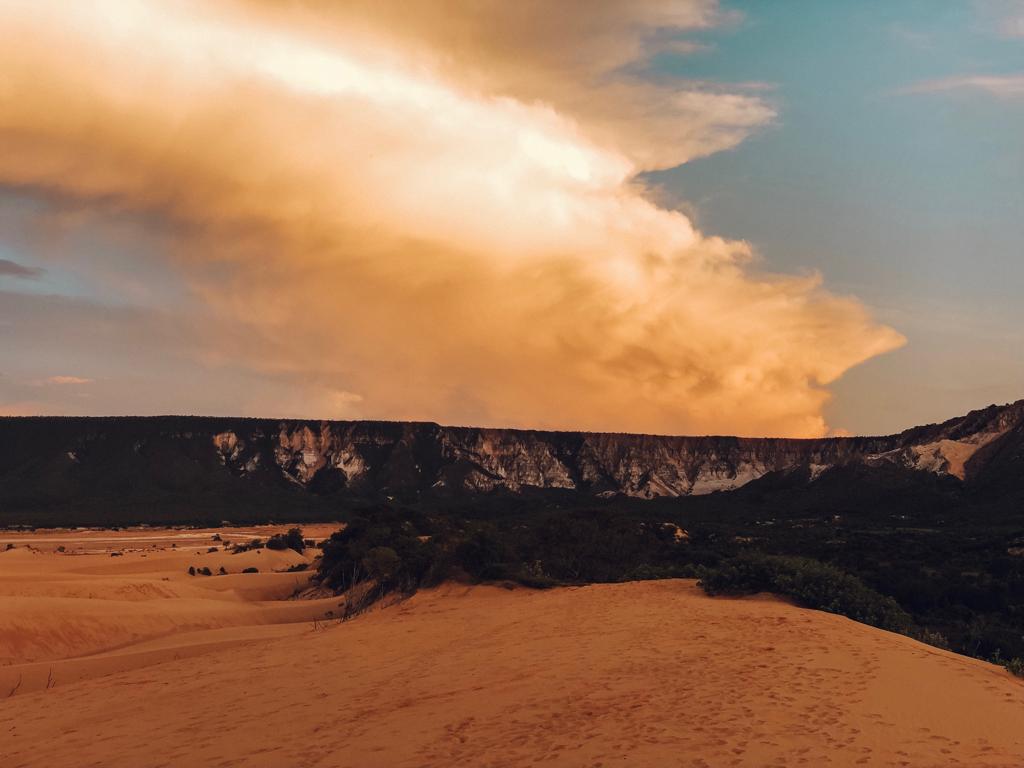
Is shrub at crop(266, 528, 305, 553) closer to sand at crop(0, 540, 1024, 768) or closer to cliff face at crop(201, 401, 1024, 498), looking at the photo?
sand at crop(0, 540, 1024, 768)

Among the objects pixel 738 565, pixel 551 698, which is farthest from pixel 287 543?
pixel 551 698

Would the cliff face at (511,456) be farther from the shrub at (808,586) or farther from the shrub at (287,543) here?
the shrub at (808,586)

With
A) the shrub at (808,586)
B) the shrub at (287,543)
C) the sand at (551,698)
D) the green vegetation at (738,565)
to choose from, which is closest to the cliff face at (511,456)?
the shrub at (287,543)

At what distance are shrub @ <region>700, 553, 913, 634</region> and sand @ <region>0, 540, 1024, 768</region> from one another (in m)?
0.76

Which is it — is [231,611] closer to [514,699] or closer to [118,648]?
[118,648]

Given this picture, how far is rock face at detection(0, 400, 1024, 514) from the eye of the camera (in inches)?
4409

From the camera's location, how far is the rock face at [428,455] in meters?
112

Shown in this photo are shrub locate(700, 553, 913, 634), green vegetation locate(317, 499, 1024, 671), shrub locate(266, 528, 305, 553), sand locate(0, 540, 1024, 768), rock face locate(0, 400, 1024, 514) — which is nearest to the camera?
sand locate(0, 540, 1024, 768)

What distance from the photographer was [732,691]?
36.6ft

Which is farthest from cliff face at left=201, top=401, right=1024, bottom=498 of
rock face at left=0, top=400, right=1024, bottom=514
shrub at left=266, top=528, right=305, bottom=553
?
shrub at left=266, top=528, right=305, bottom=553

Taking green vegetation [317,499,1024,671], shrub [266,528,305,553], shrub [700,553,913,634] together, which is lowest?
shrub [266,528,305,553]

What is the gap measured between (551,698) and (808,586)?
11.0 metres

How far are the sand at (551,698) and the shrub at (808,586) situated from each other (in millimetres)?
755

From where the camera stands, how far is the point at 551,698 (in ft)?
37.3
